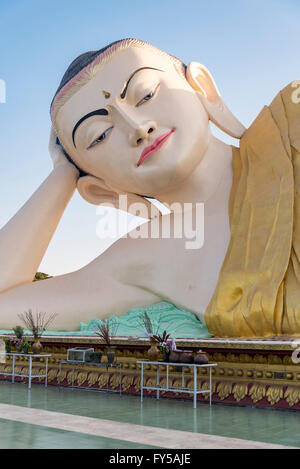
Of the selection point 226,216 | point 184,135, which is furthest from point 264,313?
point 184,135

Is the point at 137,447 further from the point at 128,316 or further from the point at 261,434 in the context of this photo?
the point at 128,316

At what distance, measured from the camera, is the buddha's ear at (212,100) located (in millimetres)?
7254

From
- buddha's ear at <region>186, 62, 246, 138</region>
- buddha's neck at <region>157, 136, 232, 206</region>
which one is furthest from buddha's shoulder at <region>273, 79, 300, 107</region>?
buddha's neck at <region>157, 136, 232, 206</region>

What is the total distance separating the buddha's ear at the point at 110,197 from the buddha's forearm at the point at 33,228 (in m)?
0.24

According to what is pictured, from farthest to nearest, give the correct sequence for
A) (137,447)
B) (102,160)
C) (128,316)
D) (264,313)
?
(102,160)
(128,316)
(264,313)
(137,447)

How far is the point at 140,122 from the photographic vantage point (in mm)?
6699

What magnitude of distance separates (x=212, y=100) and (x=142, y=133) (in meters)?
1.49

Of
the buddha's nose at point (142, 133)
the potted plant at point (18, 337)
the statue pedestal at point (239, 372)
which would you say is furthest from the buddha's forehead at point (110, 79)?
the statue pedestal at point (239, 372)

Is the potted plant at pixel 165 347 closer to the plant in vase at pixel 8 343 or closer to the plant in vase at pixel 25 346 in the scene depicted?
the plant in vase at pixel 25 346

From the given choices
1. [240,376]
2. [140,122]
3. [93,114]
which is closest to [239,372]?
[240,376]

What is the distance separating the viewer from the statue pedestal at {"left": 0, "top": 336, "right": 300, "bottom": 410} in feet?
14.5

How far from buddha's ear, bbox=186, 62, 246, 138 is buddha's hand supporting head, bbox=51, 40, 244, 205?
0.6 inches

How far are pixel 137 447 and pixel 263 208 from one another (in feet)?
12.7

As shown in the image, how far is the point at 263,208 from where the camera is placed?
6.16 metres
